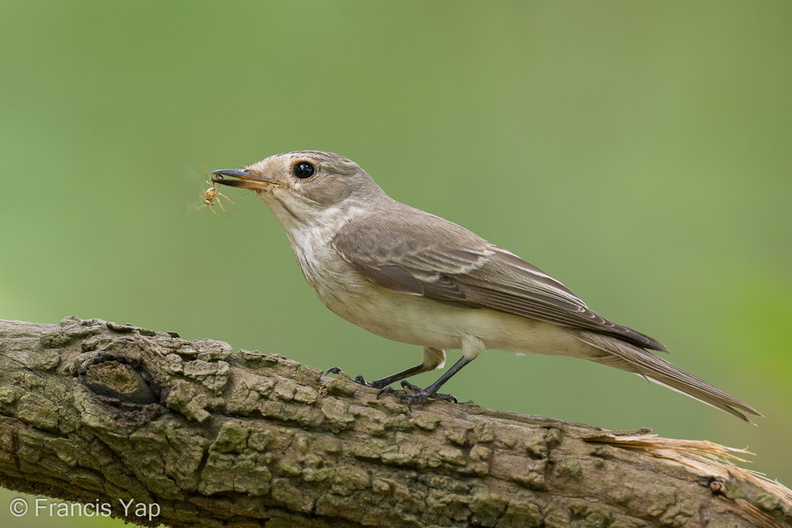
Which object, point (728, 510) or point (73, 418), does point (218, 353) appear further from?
point (728, 510)

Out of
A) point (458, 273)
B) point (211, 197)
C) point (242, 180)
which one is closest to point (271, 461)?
point (458, 273)

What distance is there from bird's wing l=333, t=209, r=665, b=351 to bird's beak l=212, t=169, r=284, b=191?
58 cm

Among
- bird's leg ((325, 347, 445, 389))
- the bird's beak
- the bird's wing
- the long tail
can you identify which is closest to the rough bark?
the long tail

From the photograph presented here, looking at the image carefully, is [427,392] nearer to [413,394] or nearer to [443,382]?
[413,394]

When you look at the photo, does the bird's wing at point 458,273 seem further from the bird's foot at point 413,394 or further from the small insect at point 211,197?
the small insect at point 211,197

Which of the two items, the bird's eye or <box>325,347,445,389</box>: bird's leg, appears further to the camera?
the bird's eye

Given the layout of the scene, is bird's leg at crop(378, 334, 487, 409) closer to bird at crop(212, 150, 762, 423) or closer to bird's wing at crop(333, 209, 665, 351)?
bird at crop(212, 150, 762, 423)

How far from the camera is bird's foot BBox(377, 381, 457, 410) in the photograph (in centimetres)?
380

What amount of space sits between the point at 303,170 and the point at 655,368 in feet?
8.07

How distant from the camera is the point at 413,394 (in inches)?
156

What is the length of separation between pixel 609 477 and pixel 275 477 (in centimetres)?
143

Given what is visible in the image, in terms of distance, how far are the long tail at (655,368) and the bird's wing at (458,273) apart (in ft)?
0.21

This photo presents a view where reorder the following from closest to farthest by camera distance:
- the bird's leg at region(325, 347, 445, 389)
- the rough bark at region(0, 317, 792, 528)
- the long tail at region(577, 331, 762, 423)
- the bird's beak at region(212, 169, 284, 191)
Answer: the rough bark at region(0, 317, 792, 528) < the long tail at region(577, 331, 762, 423) < the bird's leg at region(325, 347, 445, 389) < the bird's beak at region(212, 169, 284, 191)

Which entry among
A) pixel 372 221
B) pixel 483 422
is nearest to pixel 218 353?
pixel 483 422
